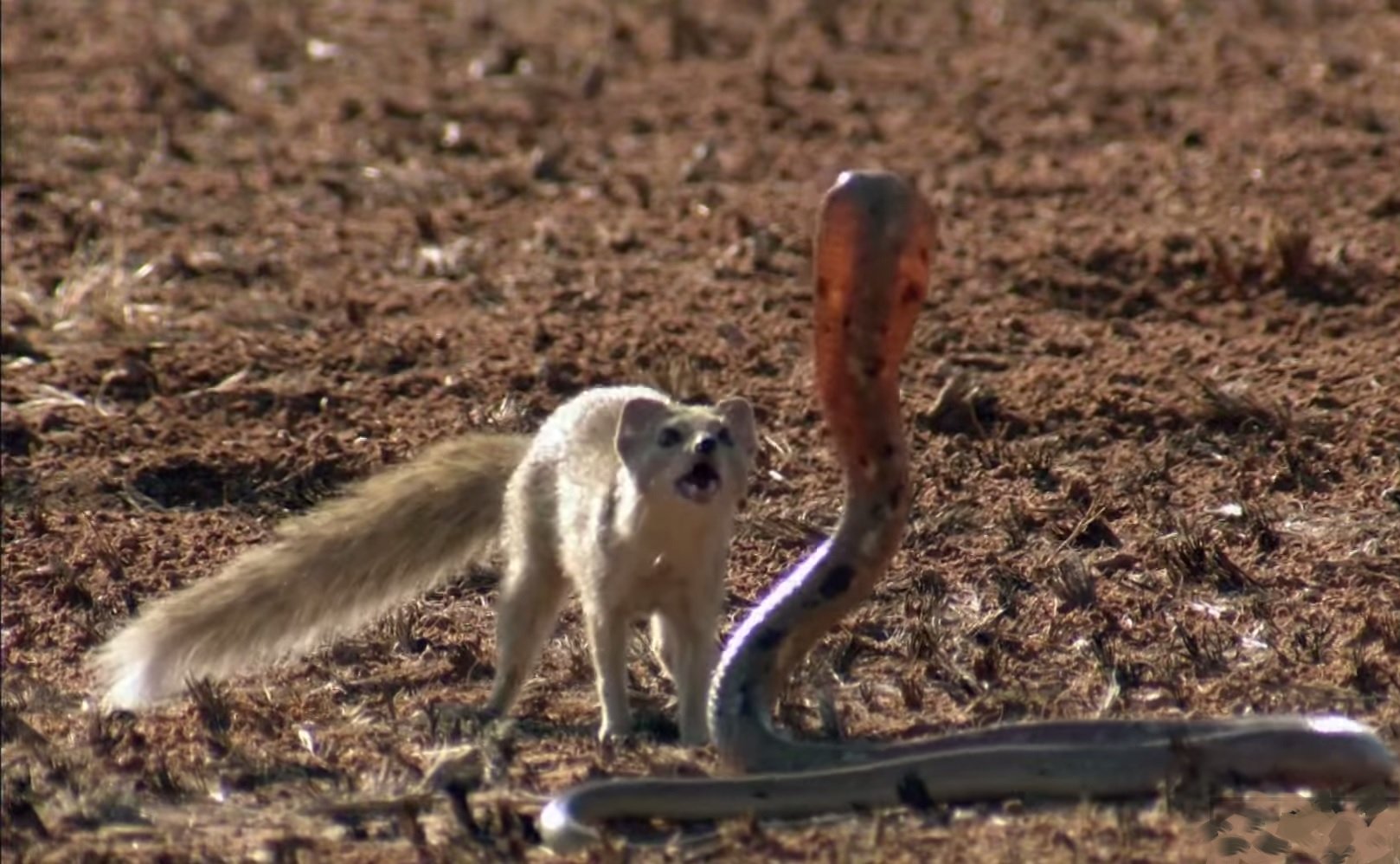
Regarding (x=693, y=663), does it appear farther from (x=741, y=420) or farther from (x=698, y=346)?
(x=698, y=346)

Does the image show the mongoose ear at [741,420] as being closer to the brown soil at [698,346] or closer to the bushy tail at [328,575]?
the brown soil at [698,346]

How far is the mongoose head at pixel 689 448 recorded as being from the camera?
6621 mm

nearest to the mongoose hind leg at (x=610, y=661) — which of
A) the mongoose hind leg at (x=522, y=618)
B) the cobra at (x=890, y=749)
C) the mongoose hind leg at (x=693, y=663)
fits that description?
the mongoose hind leg at (x=693, y=663)

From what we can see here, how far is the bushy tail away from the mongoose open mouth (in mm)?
999

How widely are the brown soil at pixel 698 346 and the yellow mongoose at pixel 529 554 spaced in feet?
0.58

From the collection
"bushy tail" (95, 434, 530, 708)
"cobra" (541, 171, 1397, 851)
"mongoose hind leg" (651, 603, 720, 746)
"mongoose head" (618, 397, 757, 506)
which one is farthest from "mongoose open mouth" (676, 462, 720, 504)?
"bushy tail" (95, 434, 530, 708)

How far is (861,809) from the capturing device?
19.2ft

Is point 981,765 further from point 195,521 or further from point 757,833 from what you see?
point 195,521

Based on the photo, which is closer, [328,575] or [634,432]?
[634,432]

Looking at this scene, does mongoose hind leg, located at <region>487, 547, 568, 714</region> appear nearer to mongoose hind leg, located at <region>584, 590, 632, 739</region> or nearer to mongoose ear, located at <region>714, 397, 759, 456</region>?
mongoose hind leg, located at <region>584, 590, 632, 739</region>

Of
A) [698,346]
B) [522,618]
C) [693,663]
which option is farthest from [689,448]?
[698,346]

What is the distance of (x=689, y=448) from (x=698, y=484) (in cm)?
9

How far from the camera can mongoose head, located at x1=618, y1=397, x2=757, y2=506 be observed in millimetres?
6621

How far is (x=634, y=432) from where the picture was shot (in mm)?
6781
